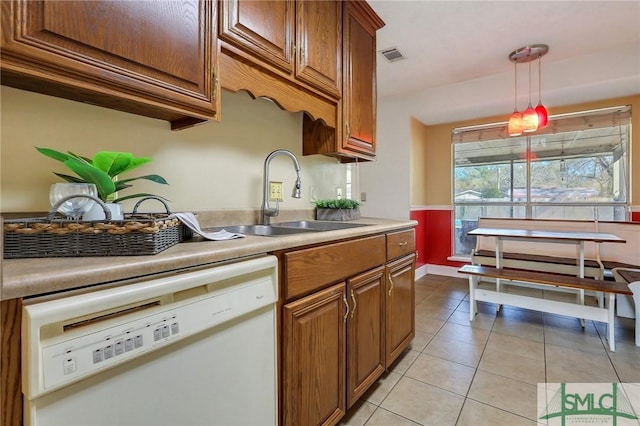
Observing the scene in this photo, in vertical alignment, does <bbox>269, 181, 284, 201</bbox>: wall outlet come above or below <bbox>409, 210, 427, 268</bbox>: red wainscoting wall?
above

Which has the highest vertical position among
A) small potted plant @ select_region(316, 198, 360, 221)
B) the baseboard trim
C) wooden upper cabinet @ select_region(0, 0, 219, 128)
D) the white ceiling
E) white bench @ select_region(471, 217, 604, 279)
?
the white ceiling

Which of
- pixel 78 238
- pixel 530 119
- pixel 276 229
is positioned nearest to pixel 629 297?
pixel 530 119

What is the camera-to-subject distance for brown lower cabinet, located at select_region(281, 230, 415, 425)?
1.05 meters

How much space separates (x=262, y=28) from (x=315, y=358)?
4.57ft

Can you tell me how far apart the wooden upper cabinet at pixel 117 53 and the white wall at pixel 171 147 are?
0.23ft

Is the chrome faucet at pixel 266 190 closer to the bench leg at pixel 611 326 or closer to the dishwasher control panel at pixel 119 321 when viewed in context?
the dishwasher control panel at pixel 119 321

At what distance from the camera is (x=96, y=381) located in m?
0.58

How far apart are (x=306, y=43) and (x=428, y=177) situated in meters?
3.36

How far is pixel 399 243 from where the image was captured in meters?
1.78

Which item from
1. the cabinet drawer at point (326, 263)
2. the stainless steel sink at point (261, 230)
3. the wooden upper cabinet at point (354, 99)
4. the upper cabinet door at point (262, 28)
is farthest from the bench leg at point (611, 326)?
the upper cabinet door at point (262, 28)

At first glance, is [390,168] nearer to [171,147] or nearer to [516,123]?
[516,123]

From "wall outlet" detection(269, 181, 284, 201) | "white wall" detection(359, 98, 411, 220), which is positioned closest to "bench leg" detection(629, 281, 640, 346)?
"white wall" detection(359, 98, 411, 220)

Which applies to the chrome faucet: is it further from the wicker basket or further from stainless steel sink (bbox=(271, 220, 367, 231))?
the wicker basket

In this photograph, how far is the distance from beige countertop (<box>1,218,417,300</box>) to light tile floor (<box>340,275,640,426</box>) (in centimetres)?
108
